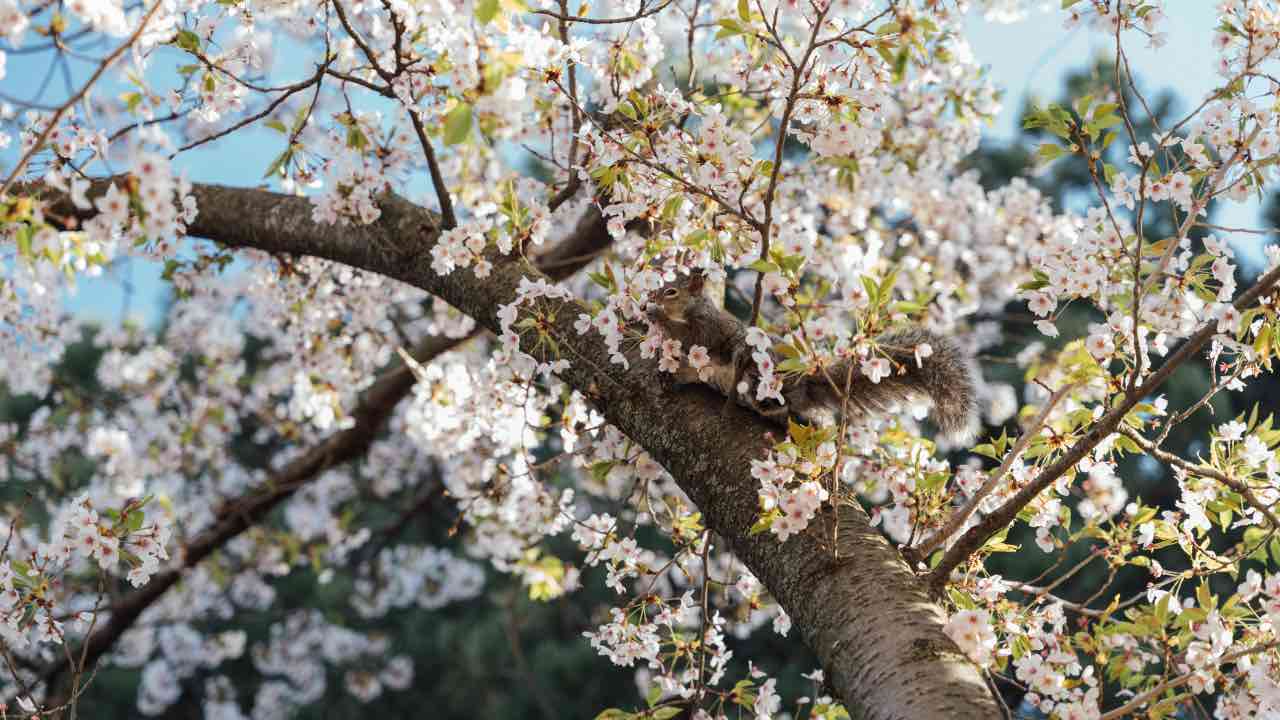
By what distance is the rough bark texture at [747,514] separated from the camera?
152 cm

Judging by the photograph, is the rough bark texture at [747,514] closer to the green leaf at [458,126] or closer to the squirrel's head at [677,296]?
the squirrel's head at [677,296]

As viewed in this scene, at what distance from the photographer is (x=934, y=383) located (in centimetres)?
221

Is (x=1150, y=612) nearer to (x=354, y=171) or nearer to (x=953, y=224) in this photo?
(x=354, y=171)

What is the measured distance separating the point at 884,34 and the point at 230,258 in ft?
7.60

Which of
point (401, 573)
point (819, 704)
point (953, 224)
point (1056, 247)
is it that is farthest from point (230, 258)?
point (401, 573)

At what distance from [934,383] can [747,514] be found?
65 centimetres

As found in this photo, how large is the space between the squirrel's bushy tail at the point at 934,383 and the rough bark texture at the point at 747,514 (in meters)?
0.34

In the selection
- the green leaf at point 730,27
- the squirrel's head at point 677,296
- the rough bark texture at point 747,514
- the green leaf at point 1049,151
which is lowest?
the rough bark texture at point 747,514

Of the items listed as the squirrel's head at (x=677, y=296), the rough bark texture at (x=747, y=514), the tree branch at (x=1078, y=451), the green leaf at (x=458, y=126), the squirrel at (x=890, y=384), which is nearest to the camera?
the green leaf at (x=458, y=126)

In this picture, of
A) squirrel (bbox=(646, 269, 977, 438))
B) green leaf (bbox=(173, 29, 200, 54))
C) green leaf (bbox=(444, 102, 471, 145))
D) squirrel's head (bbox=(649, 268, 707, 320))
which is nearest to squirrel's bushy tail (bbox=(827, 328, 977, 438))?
squirrel (bbox=(646, 269, 977, 438))

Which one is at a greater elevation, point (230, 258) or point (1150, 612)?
point (230, 258)

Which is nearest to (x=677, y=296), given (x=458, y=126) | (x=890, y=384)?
(x=890, y=384)

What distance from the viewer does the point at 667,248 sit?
87.7 inches

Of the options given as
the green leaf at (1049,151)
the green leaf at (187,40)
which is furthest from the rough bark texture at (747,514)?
the green leaf at (1049,151)
